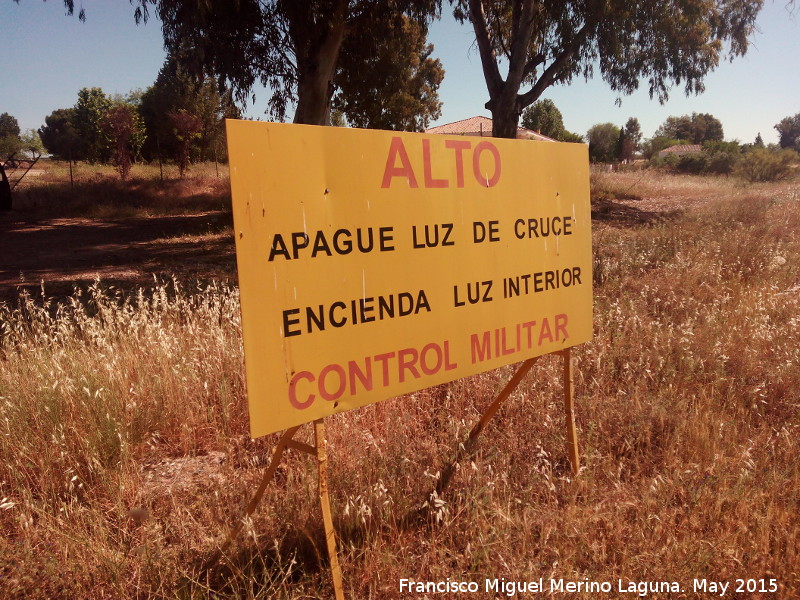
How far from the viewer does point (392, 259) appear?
6.64 feet

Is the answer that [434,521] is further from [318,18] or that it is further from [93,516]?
[318,18]

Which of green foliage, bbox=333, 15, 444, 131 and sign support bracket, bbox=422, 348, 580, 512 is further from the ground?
green foliage, bbox=333, 15, 444, 131

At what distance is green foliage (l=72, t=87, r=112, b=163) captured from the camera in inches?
1406

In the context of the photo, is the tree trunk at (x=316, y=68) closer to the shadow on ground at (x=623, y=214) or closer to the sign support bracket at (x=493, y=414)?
the shadow on ground at (x=623, y=214)

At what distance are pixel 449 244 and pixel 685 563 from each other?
145 cm

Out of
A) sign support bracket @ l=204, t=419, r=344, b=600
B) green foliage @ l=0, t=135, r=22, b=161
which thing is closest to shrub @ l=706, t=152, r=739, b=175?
sign support bracket @ l=204, t=419, r=344, b=600

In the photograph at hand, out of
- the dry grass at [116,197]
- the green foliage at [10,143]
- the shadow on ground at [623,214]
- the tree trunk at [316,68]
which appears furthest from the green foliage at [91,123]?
the shadow on ground at [623,214]

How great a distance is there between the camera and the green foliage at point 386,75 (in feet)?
40.7

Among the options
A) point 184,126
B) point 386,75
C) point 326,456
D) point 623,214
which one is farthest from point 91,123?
point 326,456

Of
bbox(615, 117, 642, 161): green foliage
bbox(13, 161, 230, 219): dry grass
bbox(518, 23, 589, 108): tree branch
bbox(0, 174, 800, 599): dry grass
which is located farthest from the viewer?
bbox(615, 117, 642, 161): green foliage

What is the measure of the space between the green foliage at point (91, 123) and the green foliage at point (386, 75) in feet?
65.3

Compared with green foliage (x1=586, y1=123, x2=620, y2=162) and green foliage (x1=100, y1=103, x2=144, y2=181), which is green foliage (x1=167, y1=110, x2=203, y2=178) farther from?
green foliage (x1=586, y1=123, x2=620, y2=162)

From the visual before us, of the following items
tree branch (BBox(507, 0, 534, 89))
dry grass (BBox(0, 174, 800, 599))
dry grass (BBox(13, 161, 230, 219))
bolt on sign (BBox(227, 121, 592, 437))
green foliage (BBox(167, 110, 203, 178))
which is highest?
green foliage (BBox(167, 110, 203, 178))

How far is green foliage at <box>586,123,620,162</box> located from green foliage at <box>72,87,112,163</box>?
46281 millimetres
